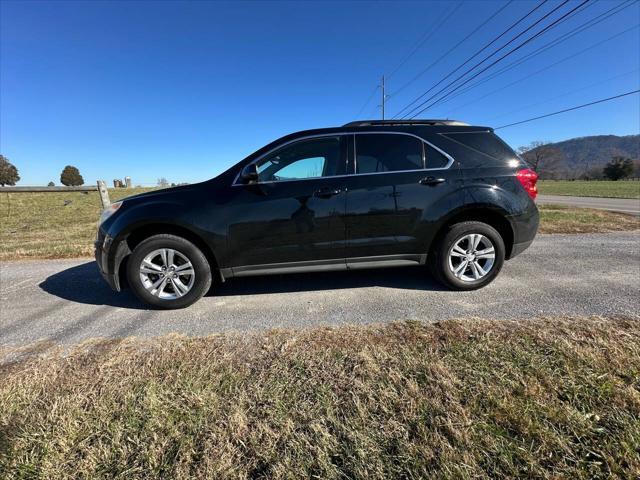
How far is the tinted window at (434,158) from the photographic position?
10.7 feet

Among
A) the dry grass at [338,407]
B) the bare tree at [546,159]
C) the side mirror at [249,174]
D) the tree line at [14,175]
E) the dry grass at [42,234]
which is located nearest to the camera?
the dry grass at [338,407]

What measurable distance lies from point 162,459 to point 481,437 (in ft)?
5.02

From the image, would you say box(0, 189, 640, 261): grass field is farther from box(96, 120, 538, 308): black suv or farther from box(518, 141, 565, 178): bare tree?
box(518, 141, 565, 178): bare tree

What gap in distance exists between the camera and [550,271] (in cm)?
386

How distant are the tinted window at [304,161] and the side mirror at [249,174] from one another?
0.12m

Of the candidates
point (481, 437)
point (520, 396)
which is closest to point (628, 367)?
point (520, 396)

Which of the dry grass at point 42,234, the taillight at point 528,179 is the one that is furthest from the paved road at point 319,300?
the dry grass at point 42,234

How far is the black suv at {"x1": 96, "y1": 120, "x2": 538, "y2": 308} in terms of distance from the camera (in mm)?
3078

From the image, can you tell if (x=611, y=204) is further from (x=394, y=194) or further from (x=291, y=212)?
(x=291, y=212)

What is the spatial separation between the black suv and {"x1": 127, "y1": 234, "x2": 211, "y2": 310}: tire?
0.4 inches

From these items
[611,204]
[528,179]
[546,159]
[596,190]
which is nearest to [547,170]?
[546,159]

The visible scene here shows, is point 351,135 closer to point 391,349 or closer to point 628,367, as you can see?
point 391,349

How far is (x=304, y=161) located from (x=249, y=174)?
0.64m

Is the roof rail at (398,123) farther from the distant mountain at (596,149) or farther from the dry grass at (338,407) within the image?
the distant mountain at (596,149)
